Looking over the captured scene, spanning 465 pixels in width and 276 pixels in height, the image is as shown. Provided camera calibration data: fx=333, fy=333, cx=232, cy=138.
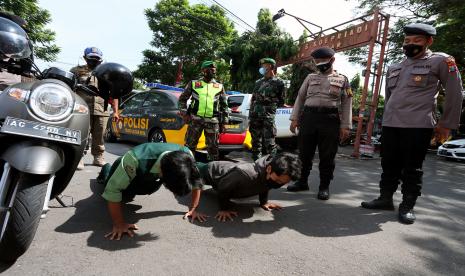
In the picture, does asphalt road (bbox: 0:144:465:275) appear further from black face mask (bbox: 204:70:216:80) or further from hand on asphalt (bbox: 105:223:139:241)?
black face mask (bbox: 204:70:216:80)

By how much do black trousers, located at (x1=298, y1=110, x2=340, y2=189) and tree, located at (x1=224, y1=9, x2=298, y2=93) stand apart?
12.3 metres

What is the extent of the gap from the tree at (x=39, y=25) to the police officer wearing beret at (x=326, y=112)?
1691 cm

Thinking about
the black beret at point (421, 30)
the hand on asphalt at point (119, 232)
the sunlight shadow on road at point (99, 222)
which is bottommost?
the sunlight shadow on road at point (99, 222)

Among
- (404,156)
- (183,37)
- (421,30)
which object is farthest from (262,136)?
(183,37)

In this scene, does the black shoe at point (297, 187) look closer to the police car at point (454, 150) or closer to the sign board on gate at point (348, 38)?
the sign board on gate at point (348, 38)

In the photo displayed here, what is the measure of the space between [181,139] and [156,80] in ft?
75.8

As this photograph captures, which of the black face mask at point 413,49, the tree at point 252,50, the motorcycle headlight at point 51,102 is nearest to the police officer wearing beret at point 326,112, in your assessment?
the black face mask at point 413,49

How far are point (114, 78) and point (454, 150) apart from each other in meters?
10.8

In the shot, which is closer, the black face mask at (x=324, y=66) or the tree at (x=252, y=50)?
the black face mask at (x=324, y=66)

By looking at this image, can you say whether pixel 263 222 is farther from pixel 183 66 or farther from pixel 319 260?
pixel 183 66

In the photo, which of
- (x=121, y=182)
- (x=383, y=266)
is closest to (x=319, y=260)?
(x=383, y=266)

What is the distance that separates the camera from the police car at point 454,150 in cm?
983

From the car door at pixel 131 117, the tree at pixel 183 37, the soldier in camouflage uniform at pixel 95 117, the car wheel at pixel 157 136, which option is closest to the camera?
the soldier in camouflage uniform at pixel 95 117

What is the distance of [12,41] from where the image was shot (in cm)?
211
